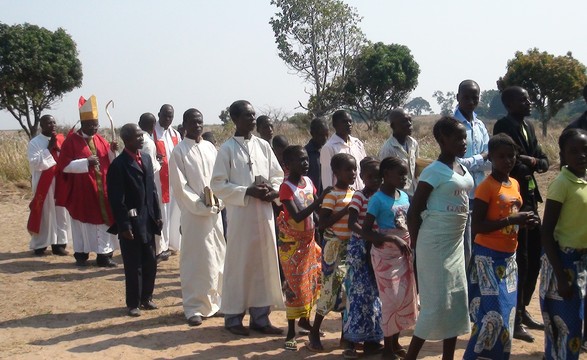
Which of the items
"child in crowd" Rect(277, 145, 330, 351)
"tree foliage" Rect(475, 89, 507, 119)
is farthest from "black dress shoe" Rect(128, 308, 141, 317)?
"tree foliage" Rect(475, 89, 507, 119)

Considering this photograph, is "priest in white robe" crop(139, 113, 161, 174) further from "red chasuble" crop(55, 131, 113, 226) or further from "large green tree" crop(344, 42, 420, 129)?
"large green tree" crop(344, 42, 420, 129)

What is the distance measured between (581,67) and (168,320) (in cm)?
2235

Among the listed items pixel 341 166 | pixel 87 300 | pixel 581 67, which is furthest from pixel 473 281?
pixel 581 67

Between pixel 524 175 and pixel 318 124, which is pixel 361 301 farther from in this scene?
pixel 318 124

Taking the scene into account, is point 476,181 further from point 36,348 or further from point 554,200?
point 36,348

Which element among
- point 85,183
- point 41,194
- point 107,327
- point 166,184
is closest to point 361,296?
point 107,327

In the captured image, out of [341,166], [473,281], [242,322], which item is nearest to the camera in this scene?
[473,281]

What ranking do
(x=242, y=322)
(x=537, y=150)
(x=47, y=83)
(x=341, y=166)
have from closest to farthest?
(x=341, y=166)
(x=537, y=150)
(x=242, y=322)
(x=47, y=83)

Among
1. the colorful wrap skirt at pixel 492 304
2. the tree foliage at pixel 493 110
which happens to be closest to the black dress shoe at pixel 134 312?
the colorful wrap skirt at pixel 492 304

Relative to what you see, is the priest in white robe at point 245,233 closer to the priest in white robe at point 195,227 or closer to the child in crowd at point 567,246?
the priest in white robe at point 195,227

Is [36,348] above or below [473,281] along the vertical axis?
below

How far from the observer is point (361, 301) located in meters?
5.50

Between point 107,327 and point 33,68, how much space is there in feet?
74.4

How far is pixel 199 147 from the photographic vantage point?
276 inches
